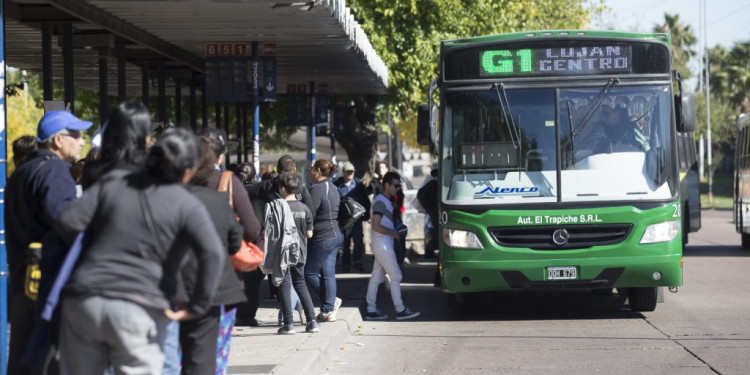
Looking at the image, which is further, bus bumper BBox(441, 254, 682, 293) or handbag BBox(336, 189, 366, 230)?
handbag BBox(336, 189, 366, 230)

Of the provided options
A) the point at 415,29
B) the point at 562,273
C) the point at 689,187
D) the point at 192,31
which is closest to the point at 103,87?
the point at 192,31

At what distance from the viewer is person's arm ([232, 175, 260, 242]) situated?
660cm

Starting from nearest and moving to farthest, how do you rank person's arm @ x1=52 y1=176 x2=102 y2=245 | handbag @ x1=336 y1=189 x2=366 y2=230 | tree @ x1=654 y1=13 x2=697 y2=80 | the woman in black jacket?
1. person's arm @ x1=52 y1=176 x2=102 y2=245
2. the woman in black jacket
3. handbag @ x1=336 y1=189 x2=366 y2=230
4. tree @ x1=654 y1=13 x2=697 y2=80

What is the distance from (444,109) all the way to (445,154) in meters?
0.49

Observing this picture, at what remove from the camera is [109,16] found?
13.8 metres

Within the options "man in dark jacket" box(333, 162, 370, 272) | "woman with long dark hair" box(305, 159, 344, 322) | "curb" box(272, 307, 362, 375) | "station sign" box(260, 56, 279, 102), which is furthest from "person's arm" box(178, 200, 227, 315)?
"man in dark jacket" box(333, 162, 370, 272)

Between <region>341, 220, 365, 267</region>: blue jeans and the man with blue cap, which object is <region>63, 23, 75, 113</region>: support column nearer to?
<region>341, 220, 365, 267</region>: blue jeans

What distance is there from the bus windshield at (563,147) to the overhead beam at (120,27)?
4.14 metres

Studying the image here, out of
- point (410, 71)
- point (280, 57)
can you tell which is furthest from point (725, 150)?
point (280, 57)

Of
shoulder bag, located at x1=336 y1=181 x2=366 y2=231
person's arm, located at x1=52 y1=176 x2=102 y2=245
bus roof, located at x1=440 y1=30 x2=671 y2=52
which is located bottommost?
shoulder bag, located at x1=336 y1=181 x2=366 y2=231

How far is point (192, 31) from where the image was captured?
49.4 feet

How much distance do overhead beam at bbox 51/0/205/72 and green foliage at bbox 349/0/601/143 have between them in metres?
8.30

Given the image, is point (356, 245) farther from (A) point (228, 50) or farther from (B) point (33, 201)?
(B) point (33, 201)

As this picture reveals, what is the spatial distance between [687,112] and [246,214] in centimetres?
705
